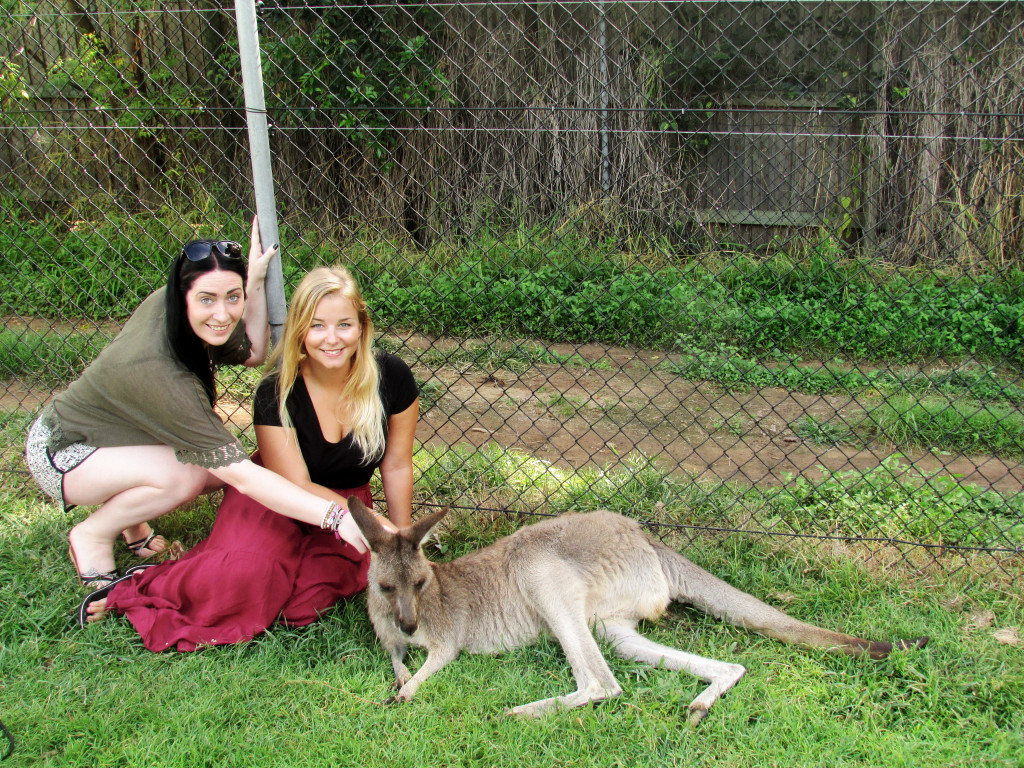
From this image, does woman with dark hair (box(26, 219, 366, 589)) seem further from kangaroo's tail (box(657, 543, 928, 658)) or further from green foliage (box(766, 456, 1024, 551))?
green foliage (box(766, 456, 1024, 551))

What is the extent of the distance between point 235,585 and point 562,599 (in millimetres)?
1221

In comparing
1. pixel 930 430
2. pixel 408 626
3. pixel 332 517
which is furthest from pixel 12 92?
pixel 930 430

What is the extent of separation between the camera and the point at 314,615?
3137 mm

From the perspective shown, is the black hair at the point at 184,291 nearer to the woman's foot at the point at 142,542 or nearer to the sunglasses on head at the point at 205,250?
the sunglasses on head at the point at 205,250

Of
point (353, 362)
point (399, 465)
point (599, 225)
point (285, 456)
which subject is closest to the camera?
point (285, 456)

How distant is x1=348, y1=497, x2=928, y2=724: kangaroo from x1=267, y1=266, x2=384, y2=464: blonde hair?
43 cm

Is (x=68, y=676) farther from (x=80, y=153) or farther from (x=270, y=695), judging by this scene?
(x=80, y=153)

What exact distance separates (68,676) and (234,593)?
0.61 m

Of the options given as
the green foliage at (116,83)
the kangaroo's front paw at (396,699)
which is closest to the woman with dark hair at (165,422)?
the kangaroo's front paw at (396,699)

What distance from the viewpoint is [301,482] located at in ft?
10.2

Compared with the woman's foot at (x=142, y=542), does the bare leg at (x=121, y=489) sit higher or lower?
higher

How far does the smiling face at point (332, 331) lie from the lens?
2957mm

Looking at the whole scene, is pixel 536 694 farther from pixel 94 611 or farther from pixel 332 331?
pixel 94 611

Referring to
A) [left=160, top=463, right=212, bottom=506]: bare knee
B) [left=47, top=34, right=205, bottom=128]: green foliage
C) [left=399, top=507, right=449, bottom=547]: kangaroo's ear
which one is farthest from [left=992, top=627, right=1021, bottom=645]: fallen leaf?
[left=47, top=34, right=205, bottom=128]: green foliage
